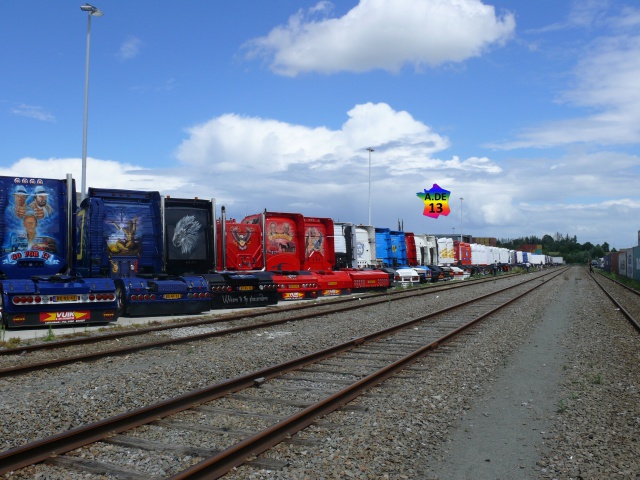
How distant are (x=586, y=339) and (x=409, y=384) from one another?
642 centimetres

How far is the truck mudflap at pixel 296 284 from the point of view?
21156mm

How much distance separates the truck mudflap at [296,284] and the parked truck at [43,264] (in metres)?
7.82

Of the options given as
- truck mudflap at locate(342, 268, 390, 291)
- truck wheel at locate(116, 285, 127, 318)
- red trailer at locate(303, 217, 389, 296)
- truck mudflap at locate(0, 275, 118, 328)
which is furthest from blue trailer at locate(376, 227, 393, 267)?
truck mudflap at locate(0, 275, 118, 328)

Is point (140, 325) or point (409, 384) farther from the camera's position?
point (140, 325)

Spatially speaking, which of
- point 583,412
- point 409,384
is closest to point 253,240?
point 409,384

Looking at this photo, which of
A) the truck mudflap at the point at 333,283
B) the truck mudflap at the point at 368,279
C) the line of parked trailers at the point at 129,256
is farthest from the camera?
the truck mudflap at the point at 368,279

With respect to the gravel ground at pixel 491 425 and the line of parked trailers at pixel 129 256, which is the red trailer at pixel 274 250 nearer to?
the line of parked trailers at pixel 129 256

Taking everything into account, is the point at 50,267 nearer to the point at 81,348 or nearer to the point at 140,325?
the point at 140,325

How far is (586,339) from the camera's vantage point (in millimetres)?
12422

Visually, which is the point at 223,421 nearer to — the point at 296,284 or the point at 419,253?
the point at 296,284

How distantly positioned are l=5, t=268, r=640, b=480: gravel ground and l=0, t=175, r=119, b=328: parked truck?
3.46 metres

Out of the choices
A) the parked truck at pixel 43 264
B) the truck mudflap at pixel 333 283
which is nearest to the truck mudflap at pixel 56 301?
the parked truck at pixel 43 264

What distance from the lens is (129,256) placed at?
15281 millimetres

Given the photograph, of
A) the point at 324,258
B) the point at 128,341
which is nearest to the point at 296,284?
the point at 324,258
